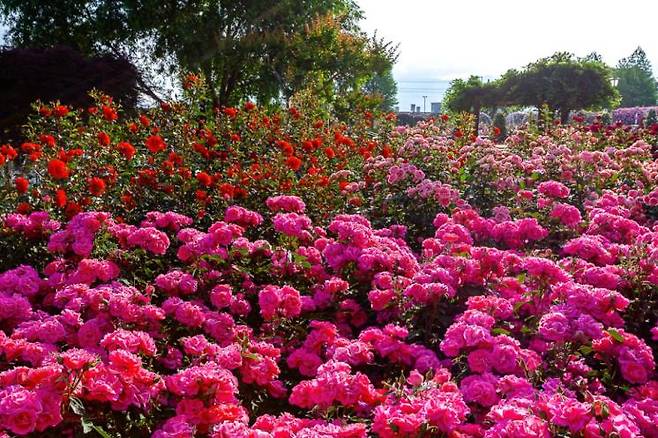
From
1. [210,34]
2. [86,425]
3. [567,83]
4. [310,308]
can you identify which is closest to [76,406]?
[86,425]

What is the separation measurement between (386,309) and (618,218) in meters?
1.86

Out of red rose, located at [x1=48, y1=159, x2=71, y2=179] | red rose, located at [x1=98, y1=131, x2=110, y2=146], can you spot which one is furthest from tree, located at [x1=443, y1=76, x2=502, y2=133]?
red rose, located at [x1=48, y1=159, x2=71, y2=179]

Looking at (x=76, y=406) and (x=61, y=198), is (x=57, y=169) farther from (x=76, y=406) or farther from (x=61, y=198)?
(x=76, y=406)

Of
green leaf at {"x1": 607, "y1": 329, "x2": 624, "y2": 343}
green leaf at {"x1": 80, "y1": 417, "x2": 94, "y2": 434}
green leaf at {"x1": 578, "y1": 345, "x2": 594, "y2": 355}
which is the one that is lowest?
green leaf at {"x1": 578, "y1": 345, "x2": 594, "y2": 355}

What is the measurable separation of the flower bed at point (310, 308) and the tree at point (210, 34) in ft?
29.1

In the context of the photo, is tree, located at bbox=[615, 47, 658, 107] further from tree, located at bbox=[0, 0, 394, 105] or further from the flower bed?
the flower bed

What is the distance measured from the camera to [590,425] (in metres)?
1.79

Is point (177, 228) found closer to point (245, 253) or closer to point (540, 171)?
point (245, 253)

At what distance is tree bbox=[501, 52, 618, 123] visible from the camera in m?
23.1

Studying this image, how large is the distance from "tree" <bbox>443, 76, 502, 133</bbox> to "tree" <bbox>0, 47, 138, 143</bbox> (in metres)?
20.1

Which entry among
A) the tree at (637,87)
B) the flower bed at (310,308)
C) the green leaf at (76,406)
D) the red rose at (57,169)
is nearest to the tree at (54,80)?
the flower bed at (310,308)

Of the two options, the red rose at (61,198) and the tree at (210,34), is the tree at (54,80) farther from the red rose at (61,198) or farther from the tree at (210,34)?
the red rose at (61,198)

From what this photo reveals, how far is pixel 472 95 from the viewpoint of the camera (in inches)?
1105

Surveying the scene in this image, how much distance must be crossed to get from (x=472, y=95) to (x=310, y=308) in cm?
2621
